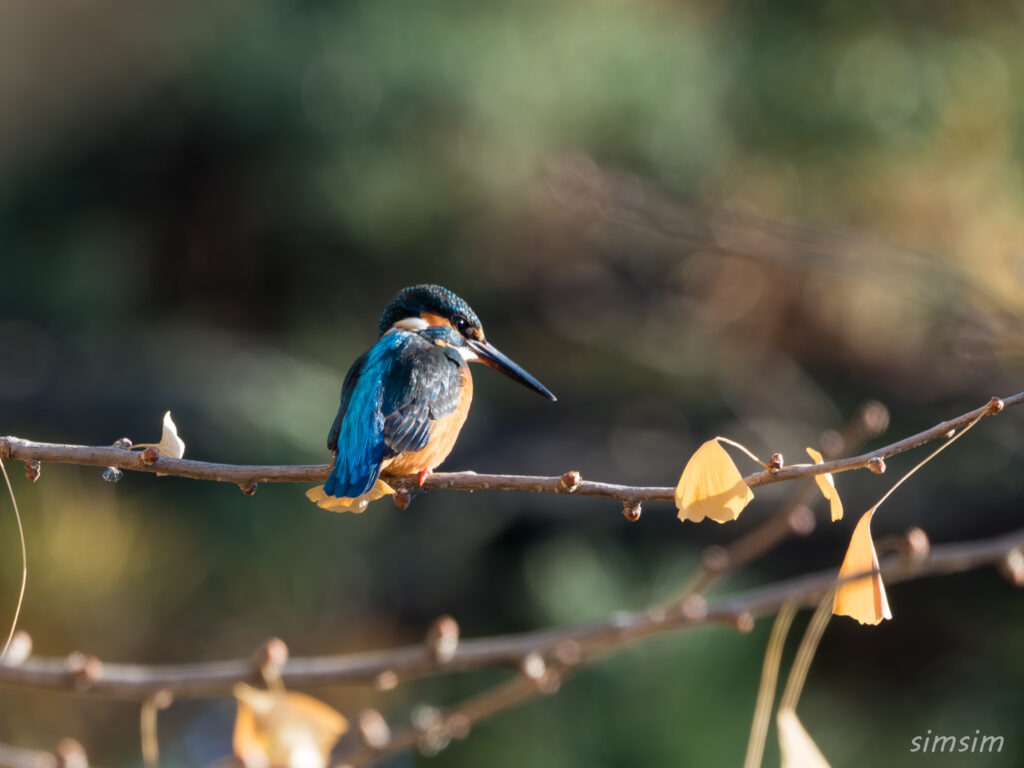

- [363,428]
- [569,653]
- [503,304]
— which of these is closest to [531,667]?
[569,653]

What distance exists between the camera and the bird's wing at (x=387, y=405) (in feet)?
2.92

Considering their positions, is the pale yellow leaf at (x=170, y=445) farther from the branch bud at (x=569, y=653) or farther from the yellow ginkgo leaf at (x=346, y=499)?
the branch bud at (x=569, y=653)

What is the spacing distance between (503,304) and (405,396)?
159 cm

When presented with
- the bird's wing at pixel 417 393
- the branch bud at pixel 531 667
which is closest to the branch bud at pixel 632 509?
the branch bud at pixel 531 667

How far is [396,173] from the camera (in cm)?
240

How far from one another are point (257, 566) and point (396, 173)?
944 millimetres

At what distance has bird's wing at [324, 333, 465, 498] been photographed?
0.89m

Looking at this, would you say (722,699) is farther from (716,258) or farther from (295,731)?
(295,731)

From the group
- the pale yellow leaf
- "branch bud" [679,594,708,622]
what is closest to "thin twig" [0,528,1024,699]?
"branch bud" [679,594,708,622]

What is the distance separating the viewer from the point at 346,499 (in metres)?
0.85

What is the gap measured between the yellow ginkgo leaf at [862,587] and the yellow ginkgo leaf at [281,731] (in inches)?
11.8

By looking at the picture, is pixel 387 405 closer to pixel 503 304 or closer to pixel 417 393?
pixel 417 393

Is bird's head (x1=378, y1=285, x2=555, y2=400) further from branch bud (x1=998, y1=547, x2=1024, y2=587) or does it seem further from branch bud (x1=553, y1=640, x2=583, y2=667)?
branch bud (x1=998, y1=547, x2=1024, y2=587)

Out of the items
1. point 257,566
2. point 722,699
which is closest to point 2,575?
point 257,566
